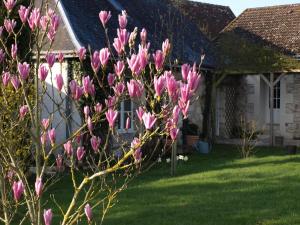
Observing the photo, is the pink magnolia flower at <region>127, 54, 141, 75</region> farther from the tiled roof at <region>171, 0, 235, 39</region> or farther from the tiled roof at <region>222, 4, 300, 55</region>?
the tiled roof at <region>171, 0, 235, 39</region>

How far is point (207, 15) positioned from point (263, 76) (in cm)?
1389

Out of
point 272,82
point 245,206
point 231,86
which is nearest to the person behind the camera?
point 245,206

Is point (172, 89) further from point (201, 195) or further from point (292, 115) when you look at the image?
point (292, 115)

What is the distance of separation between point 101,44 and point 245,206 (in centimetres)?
800

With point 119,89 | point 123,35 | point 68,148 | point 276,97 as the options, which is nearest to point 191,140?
point 276,97

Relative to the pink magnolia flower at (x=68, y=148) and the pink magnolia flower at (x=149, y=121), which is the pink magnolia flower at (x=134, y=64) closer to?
the pink magnolia flower at (x=149, y=121)

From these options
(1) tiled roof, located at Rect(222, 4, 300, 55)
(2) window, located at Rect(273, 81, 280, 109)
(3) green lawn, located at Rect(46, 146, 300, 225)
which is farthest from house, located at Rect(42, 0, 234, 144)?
(2) window, located at Rect(273, 81, 280, 109)

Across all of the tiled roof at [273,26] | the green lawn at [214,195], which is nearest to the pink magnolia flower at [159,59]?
the green lawn at [214,195]

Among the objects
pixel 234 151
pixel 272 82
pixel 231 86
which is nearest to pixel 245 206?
pixel 234 151

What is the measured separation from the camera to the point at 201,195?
998 centimetres

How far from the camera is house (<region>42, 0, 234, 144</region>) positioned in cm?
1473

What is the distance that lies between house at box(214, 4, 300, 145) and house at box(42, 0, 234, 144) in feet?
4.02

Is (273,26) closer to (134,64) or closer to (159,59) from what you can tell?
(159,59)

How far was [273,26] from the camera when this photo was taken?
23.6 metres
